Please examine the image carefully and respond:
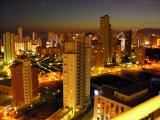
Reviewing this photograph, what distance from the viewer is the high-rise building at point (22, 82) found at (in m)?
5.61

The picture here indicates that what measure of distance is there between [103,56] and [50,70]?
2855 mm

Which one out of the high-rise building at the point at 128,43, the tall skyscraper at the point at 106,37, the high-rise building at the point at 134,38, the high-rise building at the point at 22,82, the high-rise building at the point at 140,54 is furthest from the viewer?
the high-rise building at the point at 134,38

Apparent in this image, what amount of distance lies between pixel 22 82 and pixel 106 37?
24.8 ft

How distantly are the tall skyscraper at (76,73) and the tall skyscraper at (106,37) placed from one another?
19.5 feet

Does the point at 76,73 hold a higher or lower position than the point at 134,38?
lower

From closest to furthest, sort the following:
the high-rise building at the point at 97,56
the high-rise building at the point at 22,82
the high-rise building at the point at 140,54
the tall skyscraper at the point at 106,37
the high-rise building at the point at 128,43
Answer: the high-rise building at the point at 22,82 < the high-rise building at the point at 97,56 < the high-rise building at the point at 140,54 < the tall skyscraper at the point at 106,37 < the high-rise building at the point at 128,43

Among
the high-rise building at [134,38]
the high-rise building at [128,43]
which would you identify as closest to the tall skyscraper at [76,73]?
the high-rise building at [128,43]

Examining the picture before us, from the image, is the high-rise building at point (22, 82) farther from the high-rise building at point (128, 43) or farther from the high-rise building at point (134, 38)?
the high-rise building at point (134, 38)

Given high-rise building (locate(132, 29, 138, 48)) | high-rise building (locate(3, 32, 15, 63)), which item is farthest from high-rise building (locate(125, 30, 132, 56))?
high-rise building (locate(3, 32, 15, 63))

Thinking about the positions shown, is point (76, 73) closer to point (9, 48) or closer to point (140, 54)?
point (140, 54)

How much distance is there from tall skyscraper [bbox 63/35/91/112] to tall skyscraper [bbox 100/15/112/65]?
5937 millimetres

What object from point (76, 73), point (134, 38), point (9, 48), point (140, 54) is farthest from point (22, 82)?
point (134, 38)

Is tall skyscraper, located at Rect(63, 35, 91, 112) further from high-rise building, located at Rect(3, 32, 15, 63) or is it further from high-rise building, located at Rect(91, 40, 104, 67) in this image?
high-rise building, located at Rect(3, 32, 15, 63)

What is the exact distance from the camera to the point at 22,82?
577 centimetres
